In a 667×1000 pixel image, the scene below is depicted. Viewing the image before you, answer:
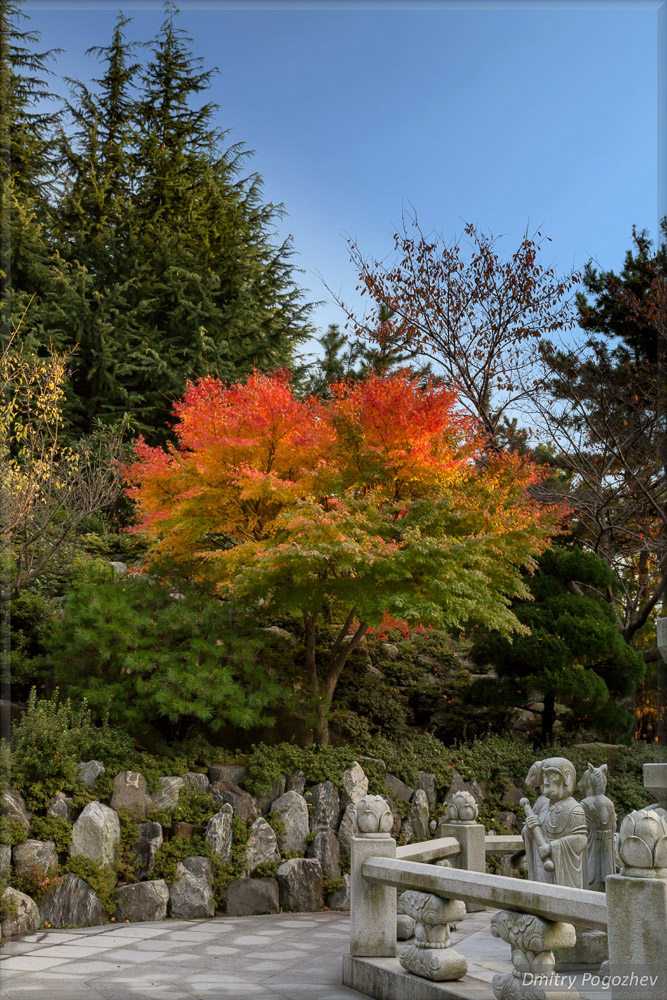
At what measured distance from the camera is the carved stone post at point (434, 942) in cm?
529

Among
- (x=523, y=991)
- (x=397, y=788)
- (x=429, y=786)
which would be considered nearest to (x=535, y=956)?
(x=523, y=991)

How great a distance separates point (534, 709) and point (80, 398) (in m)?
12.1

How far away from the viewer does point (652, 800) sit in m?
11.8

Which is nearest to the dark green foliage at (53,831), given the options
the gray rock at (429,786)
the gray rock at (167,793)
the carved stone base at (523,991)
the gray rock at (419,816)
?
the gray rock at (167,793)

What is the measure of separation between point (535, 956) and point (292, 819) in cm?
524

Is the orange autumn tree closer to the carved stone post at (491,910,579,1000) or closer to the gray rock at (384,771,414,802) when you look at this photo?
the gray rock at (384,771,414,802)

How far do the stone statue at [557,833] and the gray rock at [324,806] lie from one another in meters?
4.20

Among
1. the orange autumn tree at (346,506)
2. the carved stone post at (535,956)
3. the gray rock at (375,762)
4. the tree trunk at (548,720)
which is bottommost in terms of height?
the carved stone post at (535,956)

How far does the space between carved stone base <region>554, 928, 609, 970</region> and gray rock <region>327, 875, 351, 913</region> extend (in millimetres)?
4056

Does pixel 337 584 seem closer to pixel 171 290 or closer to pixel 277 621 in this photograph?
pixel 277 621

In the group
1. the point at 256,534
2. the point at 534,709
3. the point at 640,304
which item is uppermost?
the point at 640,304

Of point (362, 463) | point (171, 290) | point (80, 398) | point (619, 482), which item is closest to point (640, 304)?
point (619, 482)

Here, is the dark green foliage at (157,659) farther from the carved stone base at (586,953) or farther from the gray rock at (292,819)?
the carved stone base at (586,953)

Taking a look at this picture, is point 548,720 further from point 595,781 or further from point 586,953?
point 586,953
